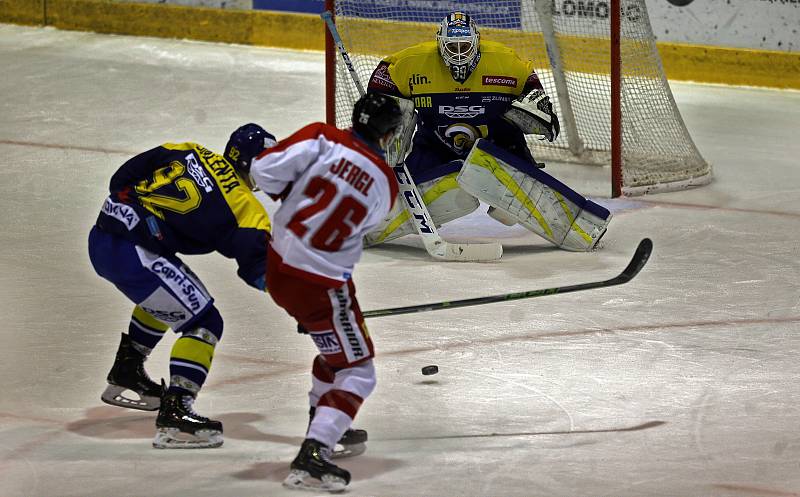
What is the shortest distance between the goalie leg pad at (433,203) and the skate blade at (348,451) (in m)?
2.30

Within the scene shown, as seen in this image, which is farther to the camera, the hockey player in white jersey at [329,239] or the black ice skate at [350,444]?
the black ice skate at [350,444]

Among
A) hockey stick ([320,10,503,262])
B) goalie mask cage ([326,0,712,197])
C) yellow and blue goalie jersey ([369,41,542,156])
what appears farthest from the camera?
goalie mask cage ([326,0,712,197])

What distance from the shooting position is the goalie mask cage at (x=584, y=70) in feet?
23.0

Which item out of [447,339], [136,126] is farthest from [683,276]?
[136,126]

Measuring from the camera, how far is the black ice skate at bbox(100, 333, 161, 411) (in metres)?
4.11

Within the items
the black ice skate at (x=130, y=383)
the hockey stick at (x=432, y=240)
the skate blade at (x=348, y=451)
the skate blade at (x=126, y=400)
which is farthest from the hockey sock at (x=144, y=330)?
the hockey stick at (x=432, y=240)

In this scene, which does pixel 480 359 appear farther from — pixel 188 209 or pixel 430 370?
pixel 188 209

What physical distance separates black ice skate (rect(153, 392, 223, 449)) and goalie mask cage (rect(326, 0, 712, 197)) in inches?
142

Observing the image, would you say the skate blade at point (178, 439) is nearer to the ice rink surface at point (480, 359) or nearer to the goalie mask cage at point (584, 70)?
the ice rink surface at point (480, 359)

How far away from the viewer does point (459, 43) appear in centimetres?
609

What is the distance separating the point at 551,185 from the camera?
19.8 feet

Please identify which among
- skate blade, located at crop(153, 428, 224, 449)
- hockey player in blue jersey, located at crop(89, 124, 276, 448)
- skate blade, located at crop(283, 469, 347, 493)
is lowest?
skate blade, located at crop(153, 428, 224, 449)

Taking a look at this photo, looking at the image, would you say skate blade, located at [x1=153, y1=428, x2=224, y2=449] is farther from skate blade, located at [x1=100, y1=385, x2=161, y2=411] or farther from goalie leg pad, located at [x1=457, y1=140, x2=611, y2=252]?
goalie leg pad, located at [x1=457, y1=140, x2=611, y2=252]

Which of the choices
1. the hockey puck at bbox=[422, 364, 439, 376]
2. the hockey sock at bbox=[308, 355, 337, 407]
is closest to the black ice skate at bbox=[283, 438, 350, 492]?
the hockey sock at bbox=[308, 355, 337, 407]
